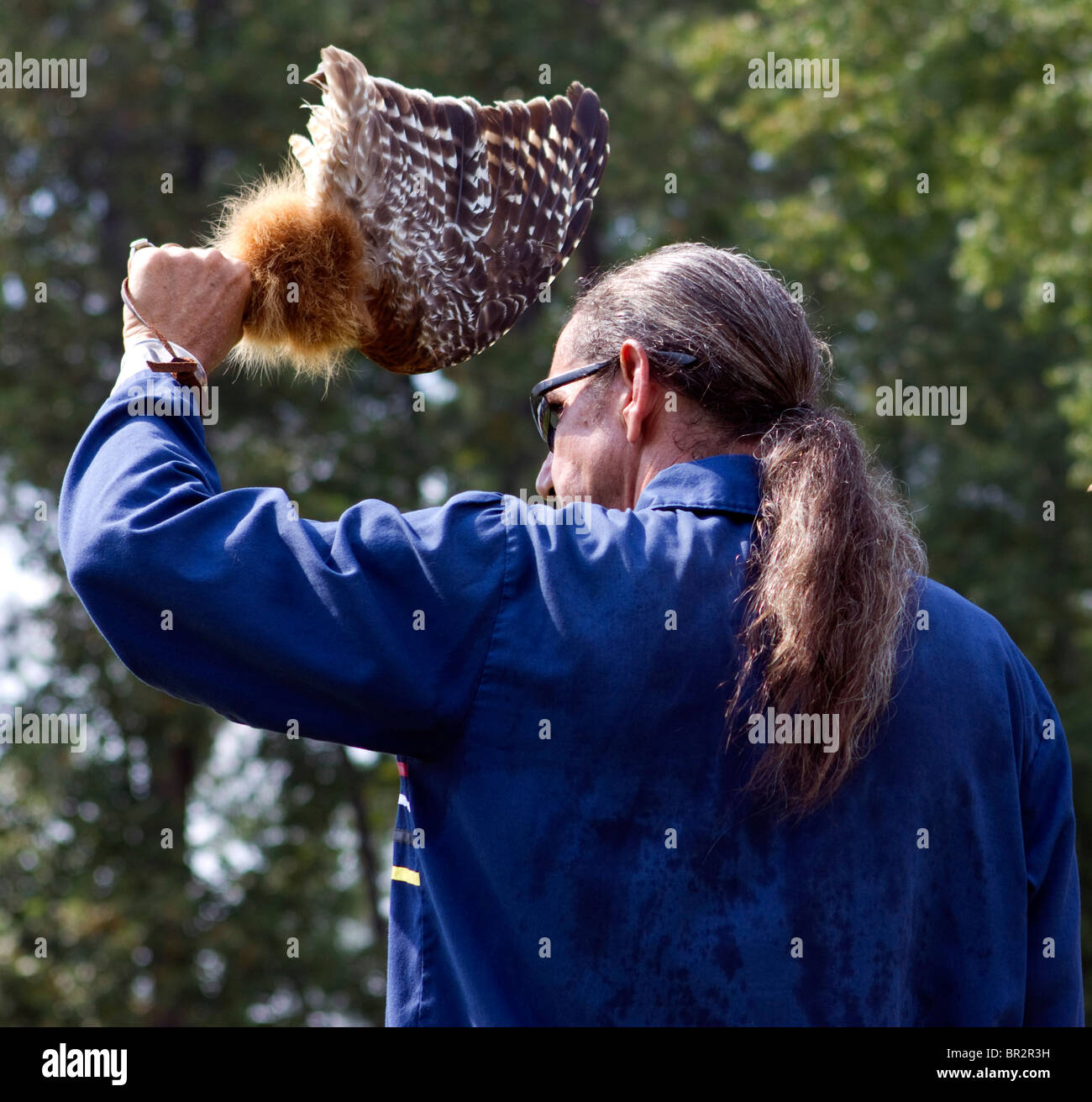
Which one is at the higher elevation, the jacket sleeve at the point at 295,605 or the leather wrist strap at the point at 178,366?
the leather wrist strap at the point at 178,366

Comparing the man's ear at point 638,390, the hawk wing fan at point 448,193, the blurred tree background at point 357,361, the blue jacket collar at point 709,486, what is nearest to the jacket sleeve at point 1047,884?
the blue jacket collar at point 709,486

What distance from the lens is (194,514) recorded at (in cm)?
149

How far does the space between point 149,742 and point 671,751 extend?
1094cm

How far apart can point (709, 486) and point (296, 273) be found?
697 mm

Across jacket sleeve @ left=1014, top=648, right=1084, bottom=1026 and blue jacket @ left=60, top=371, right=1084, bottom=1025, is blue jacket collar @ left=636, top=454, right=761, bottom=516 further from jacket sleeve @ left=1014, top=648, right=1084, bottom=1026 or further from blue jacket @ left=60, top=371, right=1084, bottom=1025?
jacket sleeve @ left=1014, top=648, right=1084, bottom=1026

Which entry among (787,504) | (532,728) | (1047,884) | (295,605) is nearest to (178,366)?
(295,605)

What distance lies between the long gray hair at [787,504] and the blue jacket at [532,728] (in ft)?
0.15

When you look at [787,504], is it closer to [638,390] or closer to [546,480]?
[638,390]

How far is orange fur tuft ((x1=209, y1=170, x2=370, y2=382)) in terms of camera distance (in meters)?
1.92

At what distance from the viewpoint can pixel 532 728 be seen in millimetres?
1479

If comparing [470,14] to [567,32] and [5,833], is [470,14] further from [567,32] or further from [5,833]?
[5,833]

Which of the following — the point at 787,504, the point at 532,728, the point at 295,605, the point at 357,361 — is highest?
the point at 357,361

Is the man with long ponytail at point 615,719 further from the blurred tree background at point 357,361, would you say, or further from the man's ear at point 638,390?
the blurred tree background at point 357,361

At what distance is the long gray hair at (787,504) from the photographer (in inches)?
59.9
